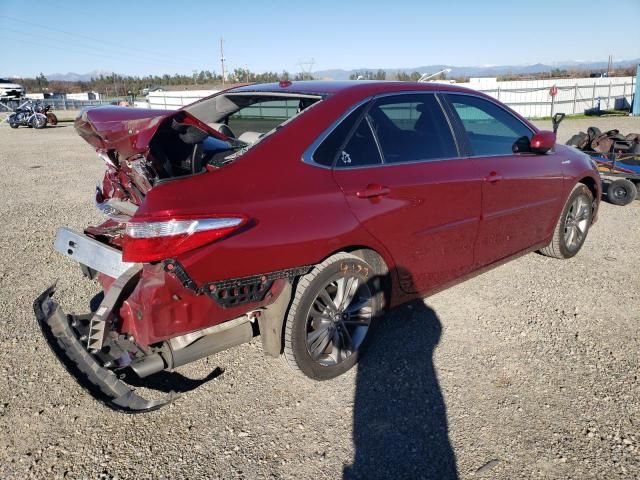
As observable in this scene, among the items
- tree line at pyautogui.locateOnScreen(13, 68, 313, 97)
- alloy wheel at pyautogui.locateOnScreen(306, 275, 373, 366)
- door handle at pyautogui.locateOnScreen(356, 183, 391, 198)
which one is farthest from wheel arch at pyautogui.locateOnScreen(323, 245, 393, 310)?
tree line at pyautogui.locateOnScreen(13, 68, 313, 97)

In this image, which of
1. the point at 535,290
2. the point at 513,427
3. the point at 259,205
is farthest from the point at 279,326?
the point at 535,290

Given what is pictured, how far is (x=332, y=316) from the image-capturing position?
3080 mm

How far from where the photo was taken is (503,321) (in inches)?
154

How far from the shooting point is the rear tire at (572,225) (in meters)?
4.88

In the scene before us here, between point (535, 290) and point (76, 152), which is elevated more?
point (76, 152)

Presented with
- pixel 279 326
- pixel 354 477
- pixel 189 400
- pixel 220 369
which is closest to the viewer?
pixel 354 477

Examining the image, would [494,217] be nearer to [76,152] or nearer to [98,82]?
[76,152]

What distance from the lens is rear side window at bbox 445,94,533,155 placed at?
387 cm

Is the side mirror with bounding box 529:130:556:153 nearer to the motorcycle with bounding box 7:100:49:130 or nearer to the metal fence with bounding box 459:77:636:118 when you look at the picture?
the metal fence with bounding box 459:77:636:118

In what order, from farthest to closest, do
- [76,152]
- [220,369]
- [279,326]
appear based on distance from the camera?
1. [76,152]
2. [220,369]
3. [279,326]

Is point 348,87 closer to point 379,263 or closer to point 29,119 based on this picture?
point 379,263

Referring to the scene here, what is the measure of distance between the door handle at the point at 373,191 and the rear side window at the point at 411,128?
227 mm

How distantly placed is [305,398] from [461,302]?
5.97 feet

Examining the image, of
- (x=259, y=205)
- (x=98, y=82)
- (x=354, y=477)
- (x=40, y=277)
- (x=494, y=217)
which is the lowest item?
(x=354, y=477)
